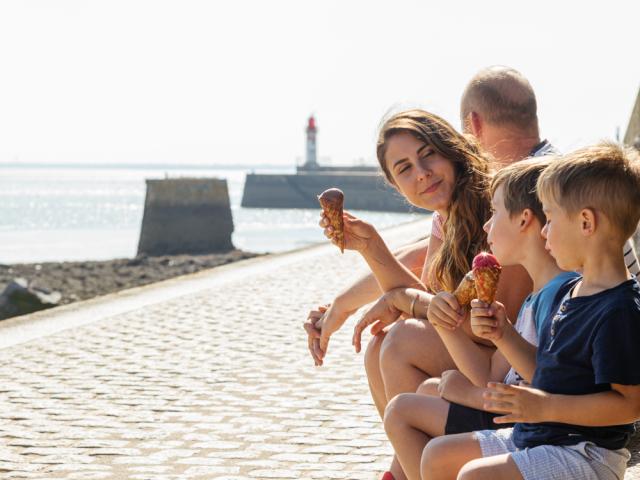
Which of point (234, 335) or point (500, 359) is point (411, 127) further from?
point (234, 335)

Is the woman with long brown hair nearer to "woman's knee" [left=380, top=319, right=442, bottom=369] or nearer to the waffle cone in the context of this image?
"woman's knee" [left=380, top=319, right=442, bottom=369]

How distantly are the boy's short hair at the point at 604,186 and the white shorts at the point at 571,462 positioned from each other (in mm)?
494

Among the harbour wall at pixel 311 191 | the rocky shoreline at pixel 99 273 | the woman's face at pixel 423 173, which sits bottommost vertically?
the harbour wall at pixel 311 191

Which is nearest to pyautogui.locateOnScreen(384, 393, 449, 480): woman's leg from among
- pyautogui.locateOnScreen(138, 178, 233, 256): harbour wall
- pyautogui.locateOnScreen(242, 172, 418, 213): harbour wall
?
pyautogui.locateOnScreen(138, 178, 233, 256): harbour wall

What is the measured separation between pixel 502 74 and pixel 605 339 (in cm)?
160

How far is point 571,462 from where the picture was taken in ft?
8.21

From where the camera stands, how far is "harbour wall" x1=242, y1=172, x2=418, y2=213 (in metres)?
64.9

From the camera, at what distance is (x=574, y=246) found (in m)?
2.54

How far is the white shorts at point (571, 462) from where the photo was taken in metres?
2.49

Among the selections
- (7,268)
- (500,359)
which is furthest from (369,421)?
(7,268)

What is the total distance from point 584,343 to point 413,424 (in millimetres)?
679

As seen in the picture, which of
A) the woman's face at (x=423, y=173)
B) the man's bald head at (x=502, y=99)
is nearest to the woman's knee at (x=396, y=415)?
the woman's face at (x=423, y=173)

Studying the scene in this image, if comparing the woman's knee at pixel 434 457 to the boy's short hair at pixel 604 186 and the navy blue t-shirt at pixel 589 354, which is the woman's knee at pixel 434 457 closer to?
the navy blue t-shirt at pixel 589 354

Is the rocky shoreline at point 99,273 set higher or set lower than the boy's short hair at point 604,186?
lower
